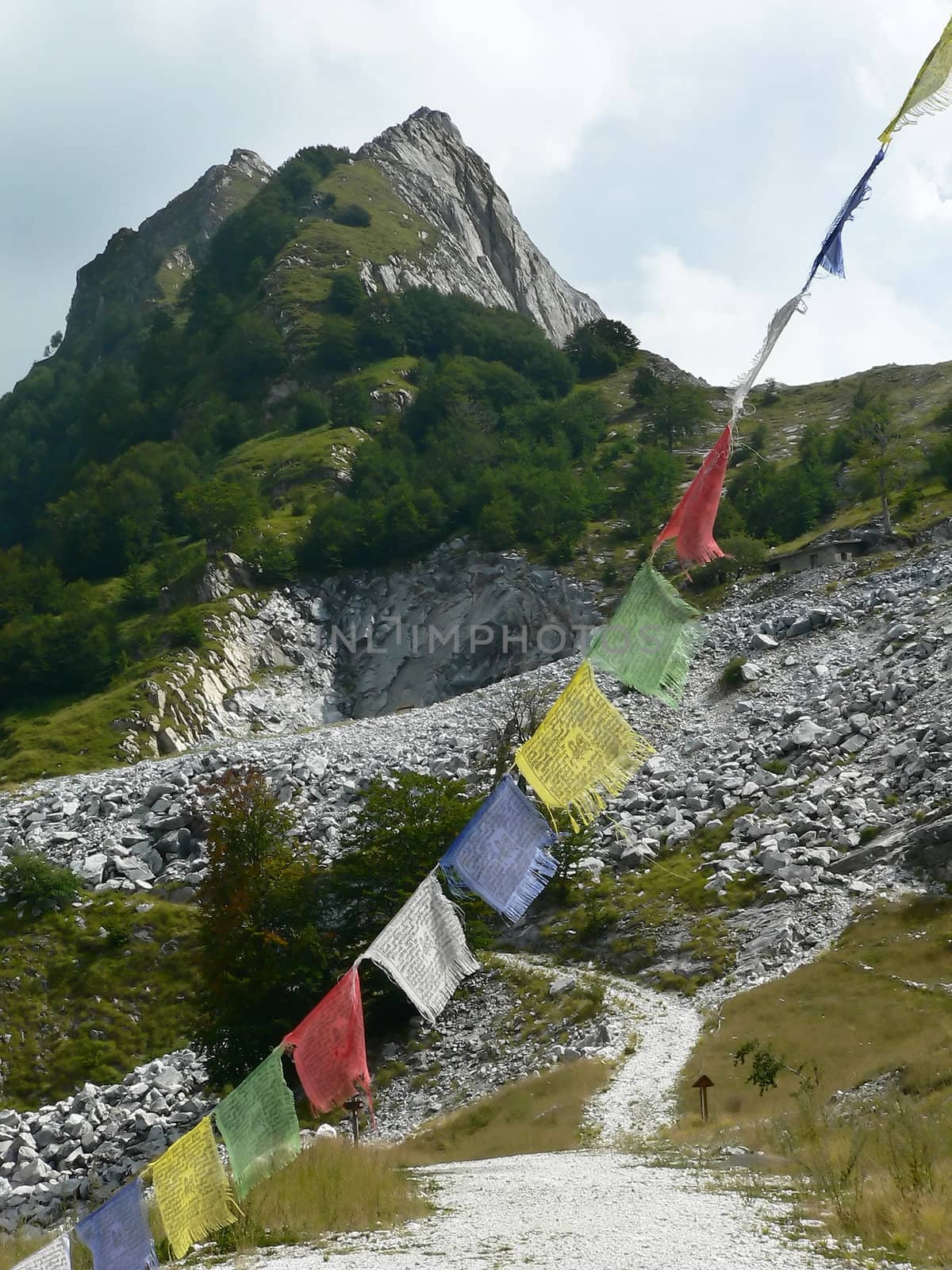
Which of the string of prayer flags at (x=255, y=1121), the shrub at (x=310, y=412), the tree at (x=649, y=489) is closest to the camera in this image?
the string of prayer flags at (x=255, y=1121)

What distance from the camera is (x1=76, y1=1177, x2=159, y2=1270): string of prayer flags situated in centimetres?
1051

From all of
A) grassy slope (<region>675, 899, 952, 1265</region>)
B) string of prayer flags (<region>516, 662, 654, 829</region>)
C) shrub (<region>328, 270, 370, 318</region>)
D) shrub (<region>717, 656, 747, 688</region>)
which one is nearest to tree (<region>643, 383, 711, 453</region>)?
shrub (<region>328, 270, 370, 318</region>)

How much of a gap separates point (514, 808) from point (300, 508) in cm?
7153

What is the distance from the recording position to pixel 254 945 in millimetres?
26375

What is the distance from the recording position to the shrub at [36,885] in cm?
3209

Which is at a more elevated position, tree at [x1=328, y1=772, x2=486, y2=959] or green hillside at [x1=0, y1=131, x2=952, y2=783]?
green hillside at [x1=0, y1=131, x2=952, y2=783]

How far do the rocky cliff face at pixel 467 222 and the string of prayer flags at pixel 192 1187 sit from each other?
12121cm

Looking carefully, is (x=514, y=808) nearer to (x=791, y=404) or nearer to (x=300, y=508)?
(x=300, y=508)

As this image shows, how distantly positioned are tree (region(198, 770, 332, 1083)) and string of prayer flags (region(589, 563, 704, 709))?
17832 mm

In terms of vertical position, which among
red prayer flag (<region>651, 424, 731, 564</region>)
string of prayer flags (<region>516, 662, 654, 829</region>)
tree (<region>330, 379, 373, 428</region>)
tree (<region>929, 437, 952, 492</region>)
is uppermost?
tree (<region>330, 379, 373, 428</region>)

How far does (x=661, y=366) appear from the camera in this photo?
398ft

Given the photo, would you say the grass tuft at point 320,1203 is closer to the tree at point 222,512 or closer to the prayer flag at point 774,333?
the prayer flag at point 774,333

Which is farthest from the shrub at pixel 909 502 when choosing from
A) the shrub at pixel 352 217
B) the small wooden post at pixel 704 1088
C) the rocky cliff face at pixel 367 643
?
the shrub at pixel 352 217

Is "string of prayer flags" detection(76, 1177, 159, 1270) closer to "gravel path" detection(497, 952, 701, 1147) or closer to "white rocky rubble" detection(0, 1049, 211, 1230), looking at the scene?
"gravel path" detection(497, 952, 701, 1147)
